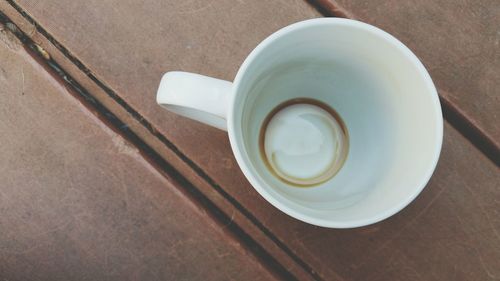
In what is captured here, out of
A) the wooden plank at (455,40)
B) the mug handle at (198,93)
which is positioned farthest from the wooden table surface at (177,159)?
the mug handle at (198,93)

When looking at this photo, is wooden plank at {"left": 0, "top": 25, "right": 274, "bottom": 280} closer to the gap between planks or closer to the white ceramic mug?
the gap between planks

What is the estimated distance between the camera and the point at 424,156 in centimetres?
42

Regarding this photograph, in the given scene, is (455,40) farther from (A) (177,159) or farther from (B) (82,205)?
(B) (82,205)

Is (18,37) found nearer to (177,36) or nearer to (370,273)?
(177,36)

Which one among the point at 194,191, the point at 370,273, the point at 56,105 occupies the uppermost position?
the point at 56,105

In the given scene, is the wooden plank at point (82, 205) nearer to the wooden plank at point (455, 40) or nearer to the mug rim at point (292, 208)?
the mug rim at point (292, 208)

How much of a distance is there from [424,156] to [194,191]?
0.28 m

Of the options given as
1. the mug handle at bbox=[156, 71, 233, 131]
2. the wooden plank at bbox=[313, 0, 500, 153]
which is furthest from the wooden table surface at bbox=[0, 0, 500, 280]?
the mug handle at bbox=[156, 71, 233, 131]

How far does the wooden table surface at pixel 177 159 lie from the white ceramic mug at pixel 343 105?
0.09 m

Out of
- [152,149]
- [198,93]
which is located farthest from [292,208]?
[152,149]

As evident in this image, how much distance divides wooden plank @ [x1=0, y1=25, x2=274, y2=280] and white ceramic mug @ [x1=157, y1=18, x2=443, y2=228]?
0.44 ft

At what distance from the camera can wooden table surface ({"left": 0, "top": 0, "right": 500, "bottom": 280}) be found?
22.2 inches

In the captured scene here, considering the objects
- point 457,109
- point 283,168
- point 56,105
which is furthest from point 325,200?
point 56,105

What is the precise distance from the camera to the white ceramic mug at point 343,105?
0.41 metres
